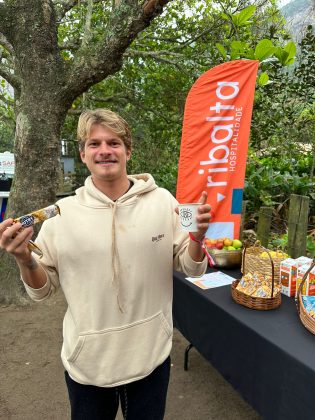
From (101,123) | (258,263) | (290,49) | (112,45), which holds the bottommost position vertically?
(258,263)

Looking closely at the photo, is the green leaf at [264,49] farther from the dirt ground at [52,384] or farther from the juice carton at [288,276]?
the dirt ground at [52,384]

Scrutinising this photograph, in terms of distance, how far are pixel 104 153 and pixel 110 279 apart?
0.54 m

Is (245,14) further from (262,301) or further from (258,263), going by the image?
(262,301)

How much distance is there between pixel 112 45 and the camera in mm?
3877

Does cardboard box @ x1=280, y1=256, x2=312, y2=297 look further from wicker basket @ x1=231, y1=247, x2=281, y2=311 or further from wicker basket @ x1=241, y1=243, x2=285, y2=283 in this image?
wicker basket @ x1=231, y1=247, x2=281, y2=311

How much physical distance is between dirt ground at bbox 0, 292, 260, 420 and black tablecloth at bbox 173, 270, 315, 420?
0.48 metres

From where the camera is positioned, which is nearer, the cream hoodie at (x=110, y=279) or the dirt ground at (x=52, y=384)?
the cream hoodie at (x=110, y=279)

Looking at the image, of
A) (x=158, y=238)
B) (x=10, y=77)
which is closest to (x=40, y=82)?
(x=10, y=77)

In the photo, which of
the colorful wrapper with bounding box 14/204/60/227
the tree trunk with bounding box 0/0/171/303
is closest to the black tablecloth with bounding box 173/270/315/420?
the colorful wrapper with bounding box 14/204/60/227

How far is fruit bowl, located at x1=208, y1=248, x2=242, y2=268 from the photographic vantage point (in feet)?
9.70

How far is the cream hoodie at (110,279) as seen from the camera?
146 cm

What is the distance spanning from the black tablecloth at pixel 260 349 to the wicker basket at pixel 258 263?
209 millimetres

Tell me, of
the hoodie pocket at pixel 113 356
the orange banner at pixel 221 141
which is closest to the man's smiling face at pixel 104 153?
the hoodie pocket at pixel 113 356

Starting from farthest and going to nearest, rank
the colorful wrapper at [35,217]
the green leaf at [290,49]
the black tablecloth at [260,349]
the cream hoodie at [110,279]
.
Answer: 1. the green leaf at [290,49]
2. the black tablecloth at [260,349]
3. the cream hoodie at [110,279]
4. the colorful wrapper at [35,217]
